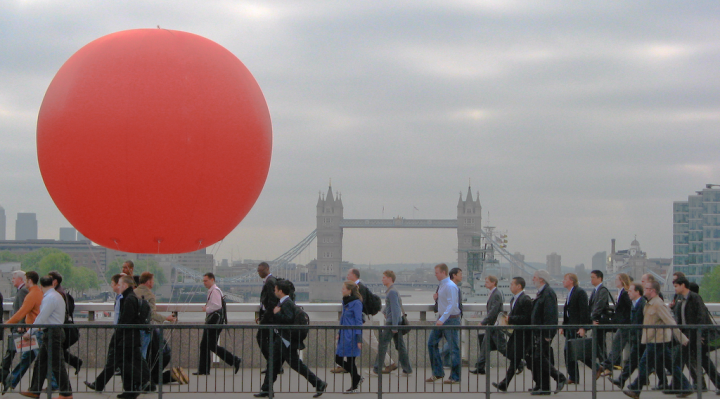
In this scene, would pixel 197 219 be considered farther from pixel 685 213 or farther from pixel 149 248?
pixel 685 213

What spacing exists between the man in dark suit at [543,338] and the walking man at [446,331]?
36.1 inches

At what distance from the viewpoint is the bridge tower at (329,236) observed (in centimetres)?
16612

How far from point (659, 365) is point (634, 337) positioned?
1.35 ft

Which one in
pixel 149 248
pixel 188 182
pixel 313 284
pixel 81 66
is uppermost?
pixel 81 66

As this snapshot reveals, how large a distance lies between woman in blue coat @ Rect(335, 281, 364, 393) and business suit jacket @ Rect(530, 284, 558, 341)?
1976mm

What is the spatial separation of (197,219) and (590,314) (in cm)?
499

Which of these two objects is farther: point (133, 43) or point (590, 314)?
point (590, 314)

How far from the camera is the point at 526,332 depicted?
8.50m


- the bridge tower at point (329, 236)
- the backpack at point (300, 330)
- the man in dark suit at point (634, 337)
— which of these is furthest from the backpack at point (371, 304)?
the bridge tower at point (329, 236)

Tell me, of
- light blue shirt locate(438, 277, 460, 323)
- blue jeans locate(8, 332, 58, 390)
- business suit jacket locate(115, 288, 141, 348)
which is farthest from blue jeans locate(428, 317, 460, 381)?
blue jeans locate(8, 332, 58, 390)

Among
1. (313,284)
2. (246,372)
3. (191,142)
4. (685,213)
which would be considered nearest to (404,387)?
(246,372)

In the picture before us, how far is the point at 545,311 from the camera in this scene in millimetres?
8484

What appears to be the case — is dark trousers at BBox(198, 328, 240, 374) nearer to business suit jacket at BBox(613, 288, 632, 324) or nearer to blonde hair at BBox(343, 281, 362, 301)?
blonde hair at BBox(343, 281, 362, 301)

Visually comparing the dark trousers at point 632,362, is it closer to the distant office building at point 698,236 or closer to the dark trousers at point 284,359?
the dark trousers at point 284,359
